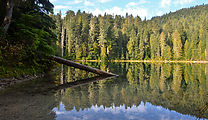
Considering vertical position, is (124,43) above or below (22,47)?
above

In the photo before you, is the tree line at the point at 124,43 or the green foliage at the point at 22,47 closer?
the green foliage at the point at 22,47

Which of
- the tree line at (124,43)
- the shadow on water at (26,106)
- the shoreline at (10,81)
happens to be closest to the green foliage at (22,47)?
Result: the shoreline at (10,81)

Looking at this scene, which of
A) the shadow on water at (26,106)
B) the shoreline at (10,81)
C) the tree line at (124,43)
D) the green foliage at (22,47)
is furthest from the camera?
the tree line at (124,43)

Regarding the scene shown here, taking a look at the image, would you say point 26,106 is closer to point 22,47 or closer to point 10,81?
point 10,81

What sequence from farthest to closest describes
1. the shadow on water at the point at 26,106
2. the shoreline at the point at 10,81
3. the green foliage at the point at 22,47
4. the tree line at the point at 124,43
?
the tree line at the point at 124,43 < the green foliage at the point at 22,47 < the shoreline at the point at 10,81 < the shadow on water at the point at 26,106

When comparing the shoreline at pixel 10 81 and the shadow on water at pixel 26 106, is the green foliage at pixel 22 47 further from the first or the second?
the shadow on water at pixel 26 106

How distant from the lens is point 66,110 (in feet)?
16.3

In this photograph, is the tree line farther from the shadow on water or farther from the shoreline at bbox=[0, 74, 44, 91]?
the shadow on water

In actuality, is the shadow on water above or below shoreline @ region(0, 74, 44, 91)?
below

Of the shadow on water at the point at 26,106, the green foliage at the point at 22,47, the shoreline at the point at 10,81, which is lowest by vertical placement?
→ the shadow on water at the point at 26,106

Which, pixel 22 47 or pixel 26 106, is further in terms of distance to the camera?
pixel 22 47

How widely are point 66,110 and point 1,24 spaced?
7362 mm

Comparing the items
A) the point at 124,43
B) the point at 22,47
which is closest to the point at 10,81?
the point at 22,47

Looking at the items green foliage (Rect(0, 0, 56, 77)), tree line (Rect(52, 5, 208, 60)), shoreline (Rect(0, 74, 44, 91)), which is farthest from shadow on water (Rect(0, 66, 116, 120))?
tree line (Rect(52, 5, 208, 60))
